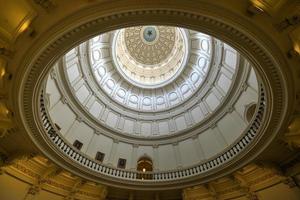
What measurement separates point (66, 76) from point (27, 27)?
9.86 metres

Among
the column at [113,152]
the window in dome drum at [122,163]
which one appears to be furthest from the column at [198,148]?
the column at [113,152]

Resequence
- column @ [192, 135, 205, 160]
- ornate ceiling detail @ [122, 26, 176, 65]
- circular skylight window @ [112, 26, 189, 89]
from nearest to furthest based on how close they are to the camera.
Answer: column @ [192, 135, 205, 160], circular skylight window @ [112, 26, 189, 89], ornate ceiling detail @ [122, 26, 176, 65]

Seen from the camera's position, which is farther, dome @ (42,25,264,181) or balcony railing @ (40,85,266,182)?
dome @ (42,25,264,181)

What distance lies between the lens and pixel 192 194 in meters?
15.8

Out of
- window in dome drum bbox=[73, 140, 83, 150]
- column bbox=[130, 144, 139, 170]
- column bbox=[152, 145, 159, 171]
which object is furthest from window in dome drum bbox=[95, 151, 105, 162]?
column bbox=[152, 145, 159, 171]

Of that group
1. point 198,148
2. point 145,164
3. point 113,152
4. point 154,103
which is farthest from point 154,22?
point 154,103

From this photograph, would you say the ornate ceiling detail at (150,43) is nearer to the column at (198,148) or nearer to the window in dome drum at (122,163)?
the column at (198,148)

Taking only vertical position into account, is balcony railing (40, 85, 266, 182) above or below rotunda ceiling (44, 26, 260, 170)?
below

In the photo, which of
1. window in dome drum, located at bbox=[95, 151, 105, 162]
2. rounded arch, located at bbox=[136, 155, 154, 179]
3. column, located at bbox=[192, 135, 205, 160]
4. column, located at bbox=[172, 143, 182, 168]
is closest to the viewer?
column, located at bbox=[192, 135, 205, 160]

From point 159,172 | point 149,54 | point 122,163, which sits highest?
point 149,54

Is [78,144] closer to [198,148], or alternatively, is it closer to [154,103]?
[198,148]

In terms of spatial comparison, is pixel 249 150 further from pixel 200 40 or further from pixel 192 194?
pixel 200 40

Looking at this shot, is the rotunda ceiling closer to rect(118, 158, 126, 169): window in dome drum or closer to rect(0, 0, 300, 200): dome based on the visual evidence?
rect(0, 0, 300, 200): dome

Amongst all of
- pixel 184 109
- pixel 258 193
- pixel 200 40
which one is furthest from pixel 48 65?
pixel 200 40
